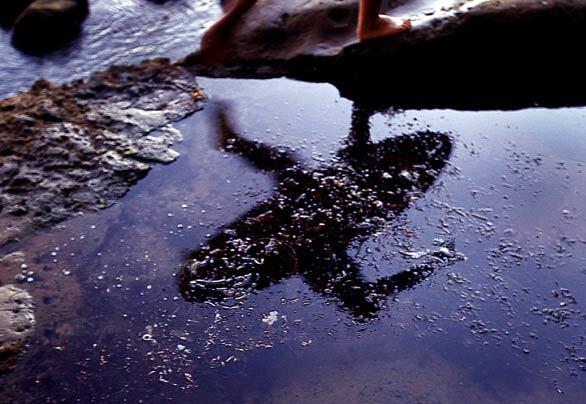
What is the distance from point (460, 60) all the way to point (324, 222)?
1644mm

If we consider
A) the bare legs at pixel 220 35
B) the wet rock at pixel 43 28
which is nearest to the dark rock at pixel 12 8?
the wet rock at pixel 43 28

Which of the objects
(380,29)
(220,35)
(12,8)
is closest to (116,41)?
(220,35)

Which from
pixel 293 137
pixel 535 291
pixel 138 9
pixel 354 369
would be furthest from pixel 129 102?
pixel 535 291

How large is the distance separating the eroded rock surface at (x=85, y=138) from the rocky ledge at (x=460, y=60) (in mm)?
412

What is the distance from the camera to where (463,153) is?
3.27 m

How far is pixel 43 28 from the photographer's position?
14.2ft

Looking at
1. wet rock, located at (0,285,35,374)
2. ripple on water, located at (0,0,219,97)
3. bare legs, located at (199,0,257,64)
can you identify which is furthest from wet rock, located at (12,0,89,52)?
wet rock, located at (0,285,35,374)

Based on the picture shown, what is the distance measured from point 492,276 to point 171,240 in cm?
148

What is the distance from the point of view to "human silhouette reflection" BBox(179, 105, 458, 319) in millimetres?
2586

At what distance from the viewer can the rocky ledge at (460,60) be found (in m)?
3.73

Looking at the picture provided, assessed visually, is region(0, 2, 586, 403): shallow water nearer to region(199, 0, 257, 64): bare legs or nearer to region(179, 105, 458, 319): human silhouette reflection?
region(179, 105, 458, 319): human silhouette reflection

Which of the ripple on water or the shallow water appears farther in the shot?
the ripple on water

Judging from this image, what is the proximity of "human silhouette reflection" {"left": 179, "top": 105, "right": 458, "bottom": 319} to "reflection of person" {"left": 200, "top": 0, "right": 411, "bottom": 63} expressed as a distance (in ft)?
2.21

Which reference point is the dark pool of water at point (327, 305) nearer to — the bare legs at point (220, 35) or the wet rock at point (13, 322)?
the wet rock at point (13, 322)
